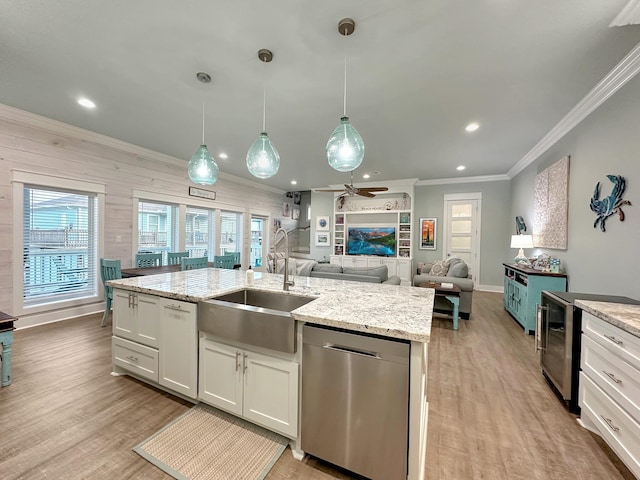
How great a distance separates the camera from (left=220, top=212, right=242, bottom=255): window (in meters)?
6.66

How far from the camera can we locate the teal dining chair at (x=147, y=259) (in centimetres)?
434

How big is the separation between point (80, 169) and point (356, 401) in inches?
199

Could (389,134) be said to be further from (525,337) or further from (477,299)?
(477,299)

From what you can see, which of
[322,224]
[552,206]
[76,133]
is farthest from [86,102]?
[552,206]

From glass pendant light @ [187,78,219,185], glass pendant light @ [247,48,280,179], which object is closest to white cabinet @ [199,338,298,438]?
glass pendant light @ [247,48,280,179]

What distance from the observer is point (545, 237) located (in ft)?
13.1

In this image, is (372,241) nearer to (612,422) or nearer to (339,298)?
(339,298)

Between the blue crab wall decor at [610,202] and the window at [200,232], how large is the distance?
258 inches

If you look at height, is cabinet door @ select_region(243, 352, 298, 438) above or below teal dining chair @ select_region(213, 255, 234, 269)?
below

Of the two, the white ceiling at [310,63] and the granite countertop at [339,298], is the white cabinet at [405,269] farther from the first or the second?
the granite countertop at [339,298]

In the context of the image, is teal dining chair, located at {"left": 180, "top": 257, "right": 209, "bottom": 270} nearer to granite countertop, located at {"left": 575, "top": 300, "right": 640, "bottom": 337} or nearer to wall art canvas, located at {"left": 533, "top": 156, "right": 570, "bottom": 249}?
granite countertop, located at {"left": 575, "top": 300, "right": 640, "bottom": 337}

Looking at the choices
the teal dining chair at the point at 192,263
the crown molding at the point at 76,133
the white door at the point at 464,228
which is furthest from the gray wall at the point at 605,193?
the crown molding at the point at 76,133

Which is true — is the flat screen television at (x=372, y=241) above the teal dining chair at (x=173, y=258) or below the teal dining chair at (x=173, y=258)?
above

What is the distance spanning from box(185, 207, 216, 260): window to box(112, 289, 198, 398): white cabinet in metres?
3.67
